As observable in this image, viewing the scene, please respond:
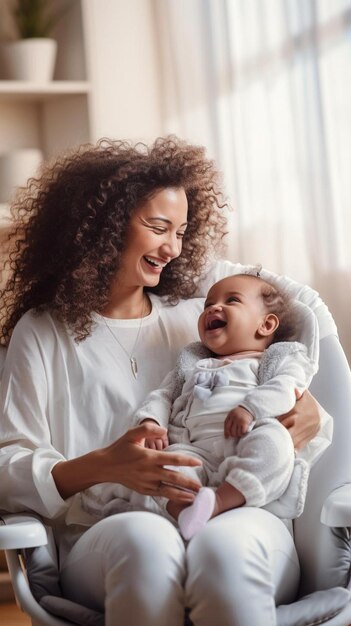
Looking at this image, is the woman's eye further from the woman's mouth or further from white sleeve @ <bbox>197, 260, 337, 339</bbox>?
white sleeve @ <bbox>197, 260, 337, 339</bbox>

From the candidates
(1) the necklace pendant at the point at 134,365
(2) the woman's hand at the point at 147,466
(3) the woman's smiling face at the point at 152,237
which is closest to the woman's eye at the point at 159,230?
(3) the woman's smiling face at the point at 152,237

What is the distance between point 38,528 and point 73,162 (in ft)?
2.67

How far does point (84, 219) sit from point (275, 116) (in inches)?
54.9

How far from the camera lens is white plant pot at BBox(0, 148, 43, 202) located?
11.8 feet

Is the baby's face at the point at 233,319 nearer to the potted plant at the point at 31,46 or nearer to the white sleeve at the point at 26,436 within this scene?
the white sleeve at the point at 26,436

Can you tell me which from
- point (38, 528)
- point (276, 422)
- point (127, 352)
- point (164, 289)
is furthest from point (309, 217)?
point (38, 528)

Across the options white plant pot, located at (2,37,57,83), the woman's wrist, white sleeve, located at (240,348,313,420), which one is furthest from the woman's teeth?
white plant pot, located at (2,37,57,83)

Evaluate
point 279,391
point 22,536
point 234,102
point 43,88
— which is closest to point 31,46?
point 43,88

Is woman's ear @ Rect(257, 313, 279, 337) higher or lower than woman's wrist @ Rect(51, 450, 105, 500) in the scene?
higher

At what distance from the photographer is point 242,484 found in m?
1.80

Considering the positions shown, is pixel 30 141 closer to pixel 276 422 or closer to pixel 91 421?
pixel 91 421

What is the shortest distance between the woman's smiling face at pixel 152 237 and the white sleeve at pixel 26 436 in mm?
245

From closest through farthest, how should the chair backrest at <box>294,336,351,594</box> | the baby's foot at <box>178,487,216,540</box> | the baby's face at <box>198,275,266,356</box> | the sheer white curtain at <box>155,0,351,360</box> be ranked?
1. the baby's foot at <box>178,487,216,540</box>
2. the chair backrest at <box>294,336,351,594</box>
3. the baby's face at <box>198,275,266,356</box>
4. the sheer white curtain at <box>155,0,351,360</box>

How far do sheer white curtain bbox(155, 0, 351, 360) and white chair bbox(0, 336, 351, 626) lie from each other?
98cm
